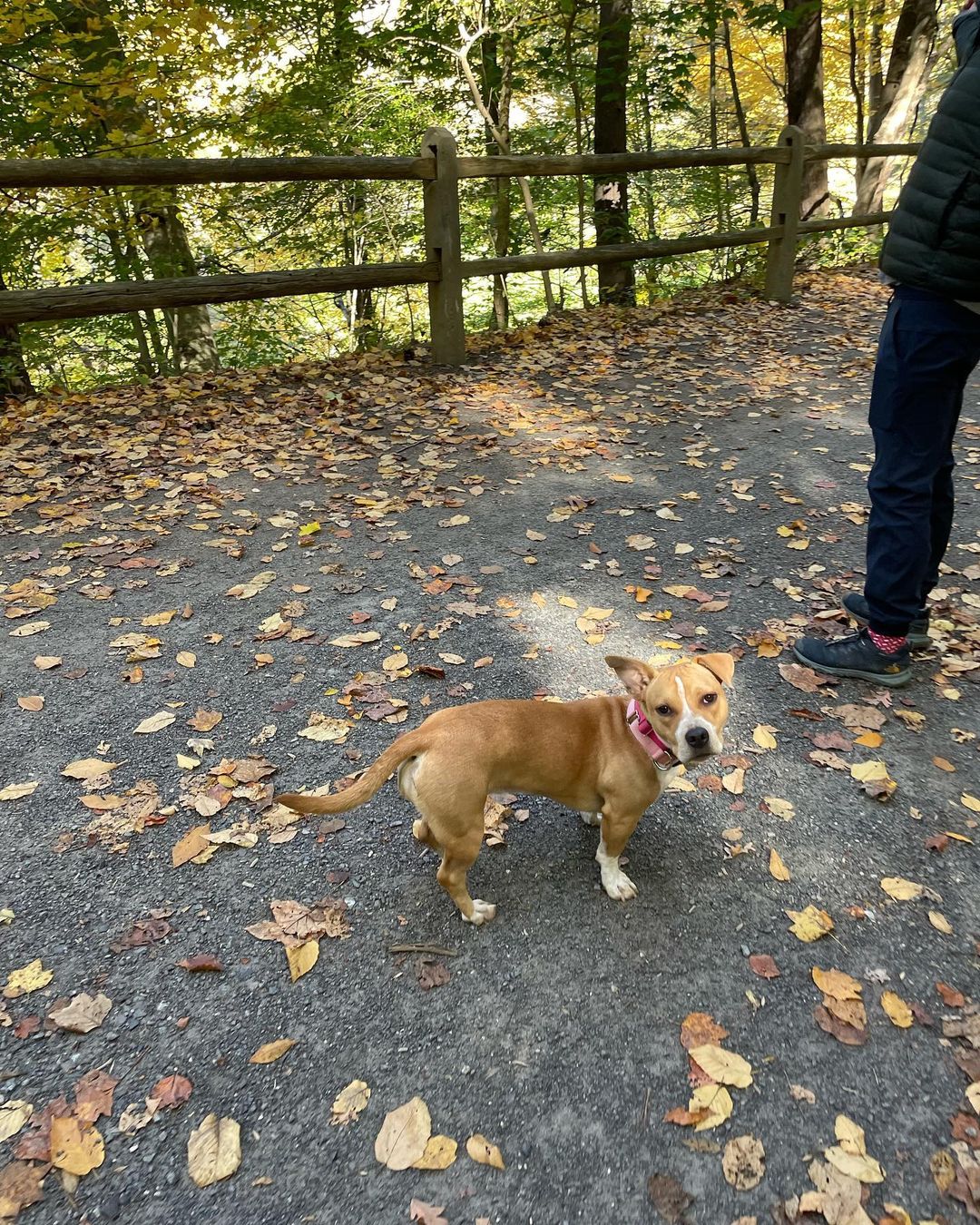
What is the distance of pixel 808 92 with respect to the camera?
38.3ft

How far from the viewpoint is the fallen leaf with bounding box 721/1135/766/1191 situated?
70.4 inches

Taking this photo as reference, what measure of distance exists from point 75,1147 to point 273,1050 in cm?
49

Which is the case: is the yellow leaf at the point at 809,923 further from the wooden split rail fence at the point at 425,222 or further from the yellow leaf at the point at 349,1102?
the wooden split rail fence at the point at 425,222

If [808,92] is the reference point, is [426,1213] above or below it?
below

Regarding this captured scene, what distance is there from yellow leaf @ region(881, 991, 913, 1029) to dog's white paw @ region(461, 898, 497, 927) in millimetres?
1150

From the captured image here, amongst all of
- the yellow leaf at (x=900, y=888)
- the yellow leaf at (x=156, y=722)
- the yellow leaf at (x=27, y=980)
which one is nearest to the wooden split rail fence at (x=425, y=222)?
the yellow leaf at (x=156, y=722)

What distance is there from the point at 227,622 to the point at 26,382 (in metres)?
5.11

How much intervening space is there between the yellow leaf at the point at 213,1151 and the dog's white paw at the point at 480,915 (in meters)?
0.83

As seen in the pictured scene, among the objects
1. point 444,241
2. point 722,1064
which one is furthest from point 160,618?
point 444,241

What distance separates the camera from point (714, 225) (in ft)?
46.6

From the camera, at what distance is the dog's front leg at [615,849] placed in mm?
2457

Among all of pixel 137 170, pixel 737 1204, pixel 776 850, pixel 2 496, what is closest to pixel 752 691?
pixel 776 850

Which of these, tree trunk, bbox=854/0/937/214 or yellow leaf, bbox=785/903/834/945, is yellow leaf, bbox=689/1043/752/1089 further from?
tree trunk, bbox=854/0/937/214

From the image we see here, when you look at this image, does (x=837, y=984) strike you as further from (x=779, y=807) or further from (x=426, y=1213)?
(x=426, y=1213)
